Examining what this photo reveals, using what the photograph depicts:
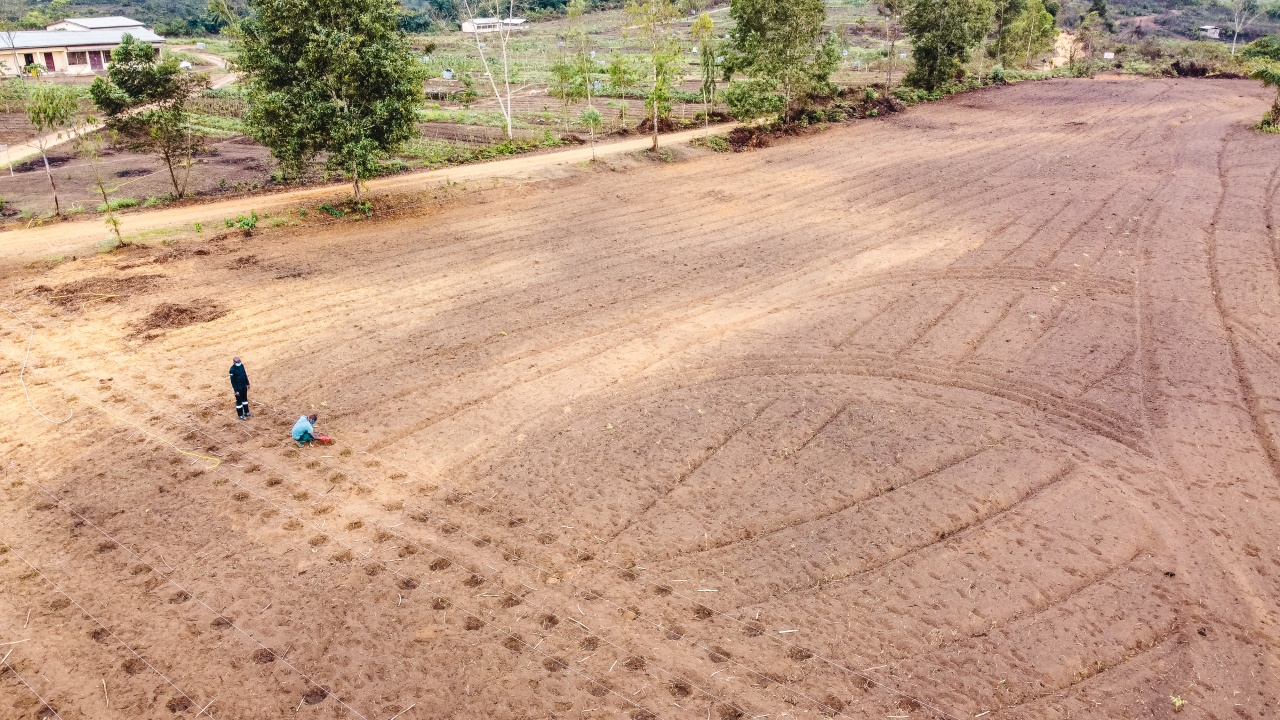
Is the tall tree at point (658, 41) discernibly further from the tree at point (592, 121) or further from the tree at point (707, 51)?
the tree at point (592, 121)

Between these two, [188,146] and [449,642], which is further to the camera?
[188,146]

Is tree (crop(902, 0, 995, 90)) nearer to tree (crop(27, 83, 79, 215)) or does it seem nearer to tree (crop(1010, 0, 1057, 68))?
tree (crop(1010, 0, 1057, 68))

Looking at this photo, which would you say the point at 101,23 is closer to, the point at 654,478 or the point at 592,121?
the point at 592,121

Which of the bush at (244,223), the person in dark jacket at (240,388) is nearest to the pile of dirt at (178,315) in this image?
the person in dark jacket at (240,388)

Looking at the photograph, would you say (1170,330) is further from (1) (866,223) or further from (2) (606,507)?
(2) (606,507)

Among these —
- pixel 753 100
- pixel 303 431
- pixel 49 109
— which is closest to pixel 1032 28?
pixel 753 100

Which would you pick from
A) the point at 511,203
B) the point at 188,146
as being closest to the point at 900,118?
the point at 511,203
